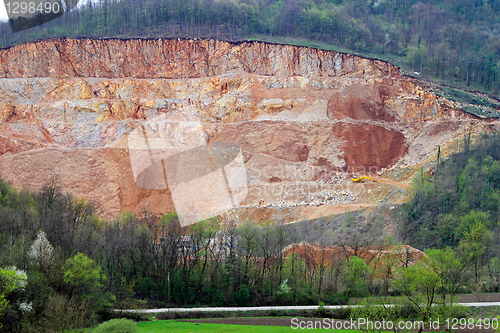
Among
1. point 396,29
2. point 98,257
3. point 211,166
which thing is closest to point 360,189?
point 211,166

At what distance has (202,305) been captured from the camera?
3319 cm

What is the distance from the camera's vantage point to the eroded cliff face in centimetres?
5412

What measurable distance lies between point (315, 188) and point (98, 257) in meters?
27.3

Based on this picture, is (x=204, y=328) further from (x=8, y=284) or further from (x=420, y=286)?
(x=420, y=286)

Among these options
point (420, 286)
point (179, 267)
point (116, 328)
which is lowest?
point (179, 267)

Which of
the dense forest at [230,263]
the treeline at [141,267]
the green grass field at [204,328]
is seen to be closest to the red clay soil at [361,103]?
the dense forest at [230,263]

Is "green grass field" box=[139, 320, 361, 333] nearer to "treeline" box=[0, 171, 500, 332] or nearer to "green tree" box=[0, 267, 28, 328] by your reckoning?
"treeline" box=[0, 171, 500, 332]

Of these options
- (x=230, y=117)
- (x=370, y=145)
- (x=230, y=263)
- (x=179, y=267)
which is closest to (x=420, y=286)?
(x=230, y=263)

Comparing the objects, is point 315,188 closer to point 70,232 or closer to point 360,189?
point 360,189

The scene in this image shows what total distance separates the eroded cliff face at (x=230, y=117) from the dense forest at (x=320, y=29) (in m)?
6.06

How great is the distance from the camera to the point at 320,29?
83.8 metres

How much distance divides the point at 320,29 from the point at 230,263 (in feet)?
196

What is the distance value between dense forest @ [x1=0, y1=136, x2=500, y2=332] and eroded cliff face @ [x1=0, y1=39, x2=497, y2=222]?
25.2 feet

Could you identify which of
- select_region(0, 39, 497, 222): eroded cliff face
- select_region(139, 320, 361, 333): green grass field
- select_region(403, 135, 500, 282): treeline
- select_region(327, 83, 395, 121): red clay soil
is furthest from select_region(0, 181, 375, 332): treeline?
select_region(327, 83, 395, 121): red clay soil
